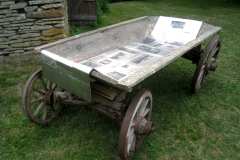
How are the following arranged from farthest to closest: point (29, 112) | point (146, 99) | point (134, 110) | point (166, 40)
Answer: point (166, 40) → point (29, 112) → point (146, 99) → point (134, 110)

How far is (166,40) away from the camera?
13.4ft

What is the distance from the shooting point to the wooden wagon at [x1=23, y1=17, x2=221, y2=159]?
2303mm

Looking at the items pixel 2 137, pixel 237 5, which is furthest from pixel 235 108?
pixel 237 5

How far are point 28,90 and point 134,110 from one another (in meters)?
1.06

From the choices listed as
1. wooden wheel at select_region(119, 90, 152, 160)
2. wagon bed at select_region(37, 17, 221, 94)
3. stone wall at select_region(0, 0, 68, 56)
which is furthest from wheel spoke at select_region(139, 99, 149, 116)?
stone wall at select_region(0, 0, 68, 56)

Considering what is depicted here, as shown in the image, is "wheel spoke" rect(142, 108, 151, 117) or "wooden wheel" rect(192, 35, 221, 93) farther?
"wooden wheel" rect(192, 35, 221, 93)

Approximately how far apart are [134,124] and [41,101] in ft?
3.60

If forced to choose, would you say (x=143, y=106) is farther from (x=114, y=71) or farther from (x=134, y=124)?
(x=114, y=71)

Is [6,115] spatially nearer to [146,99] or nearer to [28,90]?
[28,90]

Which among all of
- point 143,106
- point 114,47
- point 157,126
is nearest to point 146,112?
point 143,106

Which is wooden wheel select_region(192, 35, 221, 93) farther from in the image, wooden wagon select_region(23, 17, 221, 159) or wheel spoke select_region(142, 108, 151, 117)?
wheel spoke select_region(142, 108, 151, 117)

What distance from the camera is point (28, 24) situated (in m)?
4.17

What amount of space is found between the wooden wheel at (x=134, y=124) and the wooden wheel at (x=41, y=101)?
3.20ft

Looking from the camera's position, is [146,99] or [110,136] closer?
[146,99]
